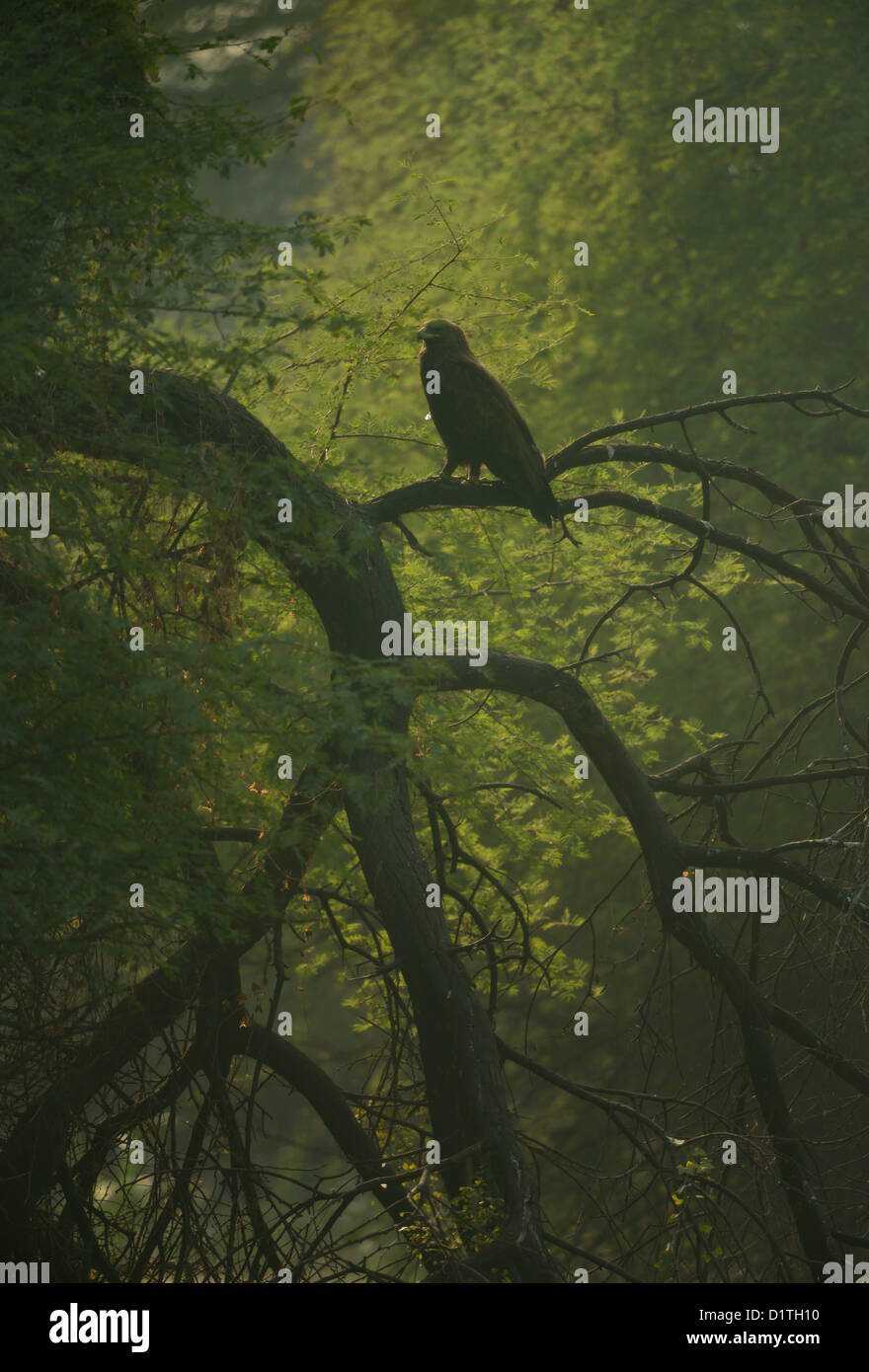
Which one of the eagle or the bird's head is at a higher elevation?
Answer: the bird's head

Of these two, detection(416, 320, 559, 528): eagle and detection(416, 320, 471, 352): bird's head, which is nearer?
detection(416, 320, 559, 528): eagle

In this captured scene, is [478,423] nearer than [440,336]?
Yes

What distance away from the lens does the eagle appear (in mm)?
4324

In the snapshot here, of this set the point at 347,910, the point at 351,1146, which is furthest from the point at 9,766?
the point at 347,910

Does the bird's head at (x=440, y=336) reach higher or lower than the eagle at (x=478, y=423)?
higher

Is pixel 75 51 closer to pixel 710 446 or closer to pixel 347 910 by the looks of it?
pixel 347 910

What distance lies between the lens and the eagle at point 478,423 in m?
4.32

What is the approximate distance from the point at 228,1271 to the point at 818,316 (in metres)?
9.80

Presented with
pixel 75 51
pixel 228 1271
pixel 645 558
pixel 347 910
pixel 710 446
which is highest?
pixel 710 446

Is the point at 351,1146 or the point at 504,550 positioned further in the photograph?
the point at 504,550

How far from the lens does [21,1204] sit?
4.15 metres

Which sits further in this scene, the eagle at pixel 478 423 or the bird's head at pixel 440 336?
the bird's head at pixel 440 336

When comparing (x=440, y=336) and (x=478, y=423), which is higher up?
(x=440, y=336)

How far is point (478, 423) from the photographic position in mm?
4352
